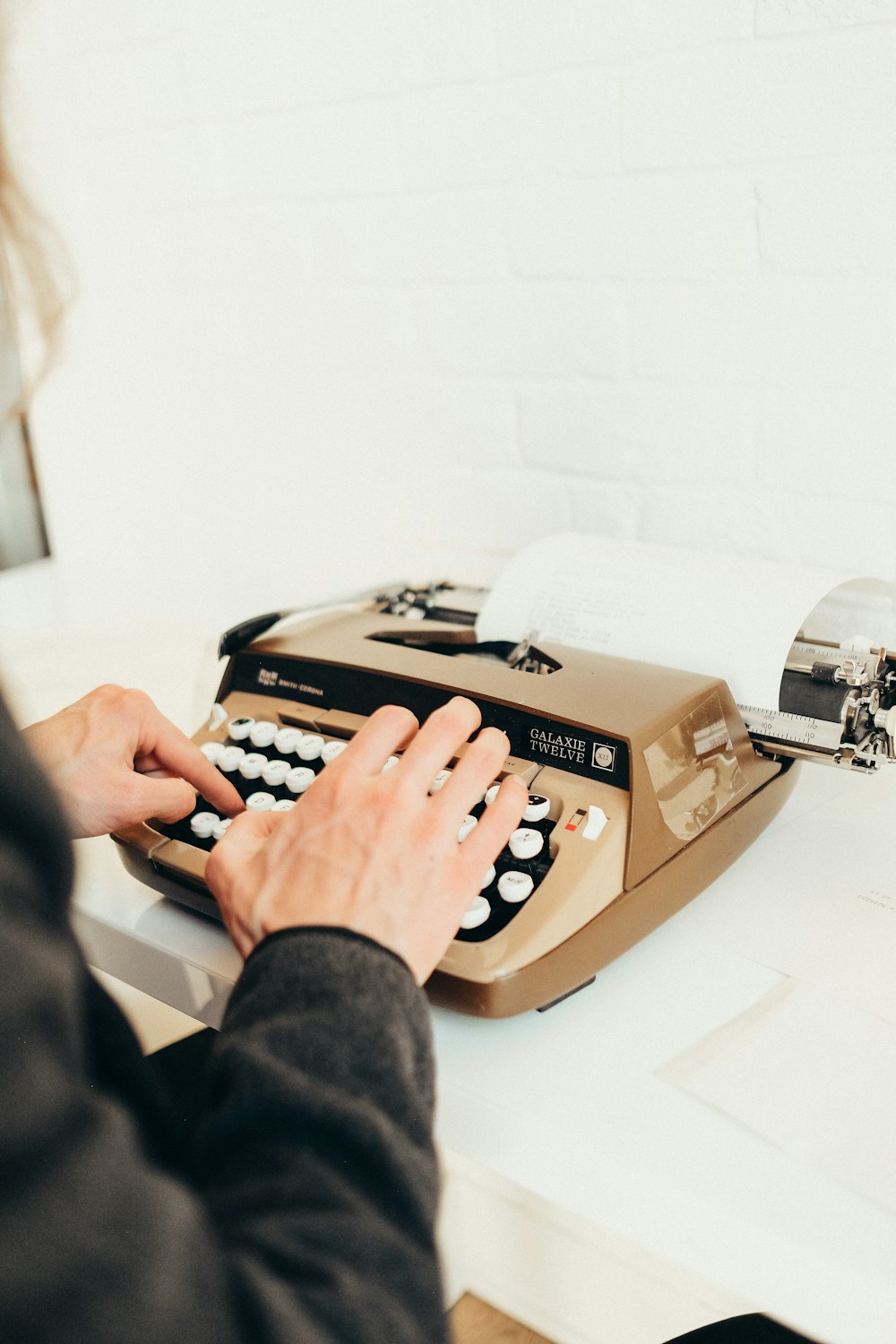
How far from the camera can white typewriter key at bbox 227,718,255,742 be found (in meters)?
0.90

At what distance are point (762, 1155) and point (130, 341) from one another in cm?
142

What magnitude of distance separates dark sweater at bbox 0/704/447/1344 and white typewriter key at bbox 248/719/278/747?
371 millimetres

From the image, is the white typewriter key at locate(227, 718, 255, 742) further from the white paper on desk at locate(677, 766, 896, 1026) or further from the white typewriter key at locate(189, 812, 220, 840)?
the white paper on desk at locate(677, 766, 896, 1026)

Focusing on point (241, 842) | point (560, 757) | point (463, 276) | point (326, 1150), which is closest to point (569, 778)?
point (560, 757)

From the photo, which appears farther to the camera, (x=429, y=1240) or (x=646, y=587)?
(x=646, y=587)

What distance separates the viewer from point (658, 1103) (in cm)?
60

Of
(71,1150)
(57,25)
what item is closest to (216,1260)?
(71,1150)

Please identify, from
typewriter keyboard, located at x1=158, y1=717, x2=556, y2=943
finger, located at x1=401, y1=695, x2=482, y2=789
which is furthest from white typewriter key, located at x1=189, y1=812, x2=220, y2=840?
finger, located at x1=401, y1=695, x2=482, y2=789

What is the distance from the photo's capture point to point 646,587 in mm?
916

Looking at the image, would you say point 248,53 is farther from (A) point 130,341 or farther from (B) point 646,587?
(B) point 646,587

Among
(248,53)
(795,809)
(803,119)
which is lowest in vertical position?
(795,809)

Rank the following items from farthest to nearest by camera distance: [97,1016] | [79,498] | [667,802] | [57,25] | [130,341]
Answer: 1. [79,498]
2. [130,341]
3. [57,25]
4. [667,802]
5. [97,1016]

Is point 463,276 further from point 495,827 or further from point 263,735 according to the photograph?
point 495,827

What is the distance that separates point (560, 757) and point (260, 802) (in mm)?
219
